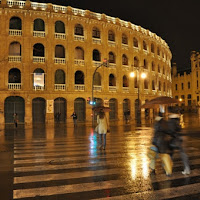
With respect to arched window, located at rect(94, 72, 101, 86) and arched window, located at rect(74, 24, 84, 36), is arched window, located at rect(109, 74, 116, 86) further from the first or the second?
arched window, located at rect(74, 24, 84, 36)

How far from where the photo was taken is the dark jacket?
6160 mm

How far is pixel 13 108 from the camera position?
98.8 ft

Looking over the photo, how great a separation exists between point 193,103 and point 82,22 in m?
47.9

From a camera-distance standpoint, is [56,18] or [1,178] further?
[56,18]

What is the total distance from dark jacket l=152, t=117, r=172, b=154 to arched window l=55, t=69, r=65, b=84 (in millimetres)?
26765

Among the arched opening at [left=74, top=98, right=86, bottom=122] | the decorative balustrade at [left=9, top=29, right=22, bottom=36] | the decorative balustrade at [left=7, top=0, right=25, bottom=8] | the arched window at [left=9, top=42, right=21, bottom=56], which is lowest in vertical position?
the arched opening at [left=74, top=98, right=86, bottom=122]

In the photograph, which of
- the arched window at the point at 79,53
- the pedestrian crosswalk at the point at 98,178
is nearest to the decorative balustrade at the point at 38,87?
the arched window at the point at 79,53

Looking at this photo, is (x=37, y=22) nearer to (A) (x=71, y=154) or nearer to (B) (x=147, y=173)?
(A) (x=71, y=154)

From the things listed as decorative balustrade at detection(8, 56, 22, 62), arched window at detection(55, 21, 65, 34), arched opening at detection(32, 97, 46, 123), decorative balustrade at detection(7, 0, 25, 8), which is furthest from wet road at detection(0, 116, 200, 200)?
decorative balustrade at detection(7, 0, 25, 8)

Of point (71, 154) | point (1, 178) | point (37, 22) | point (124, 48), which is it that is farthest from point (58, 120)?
point (1, 178)

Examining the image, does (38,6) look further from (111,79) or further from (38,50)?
(111,79)

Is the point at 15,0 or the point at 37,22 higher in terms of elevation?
the point at 15,0

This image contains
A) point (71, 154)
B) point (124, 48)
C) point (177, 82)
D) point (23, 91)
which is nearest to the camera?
point (71, 154)

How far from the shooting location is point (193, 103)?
67625 mm
